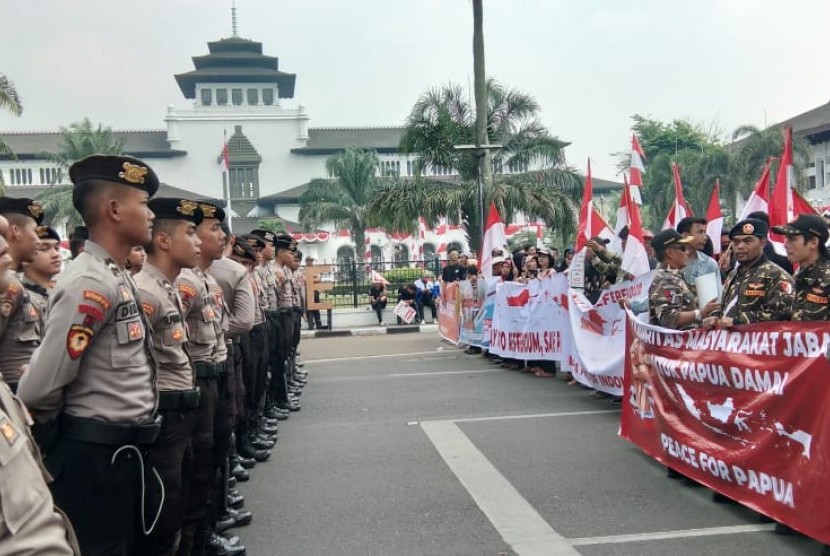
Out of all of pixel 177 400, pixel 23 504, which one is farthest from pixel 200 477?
pixel 23 504

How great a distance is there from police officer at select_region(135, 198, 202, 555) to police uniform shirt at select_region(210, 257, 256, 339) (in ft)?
7.18

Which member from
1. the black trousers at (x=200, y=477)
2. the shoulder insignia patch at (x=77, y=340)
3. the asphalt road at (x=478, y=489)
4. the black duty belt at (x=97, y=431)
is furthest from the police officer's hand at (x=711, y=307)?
the shoulder insignia patch at (x=77, y=340)

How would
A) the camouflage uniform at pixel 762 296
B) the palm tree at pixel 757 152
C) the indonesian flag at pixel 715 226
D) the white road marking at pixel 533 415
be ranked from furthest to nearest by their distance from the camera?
the palm tree at pixel 757 152, the indonesian flag at pixel 715 226, the white road marking at pixel 533 415, the camouflage uniform at pixel 762 296

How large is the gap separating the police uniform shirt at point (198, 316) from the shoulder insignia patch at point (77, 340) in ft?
4.88

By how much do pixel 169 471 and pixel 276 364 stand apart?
6.23 meters

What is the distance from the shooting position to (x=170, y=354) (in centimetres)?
404

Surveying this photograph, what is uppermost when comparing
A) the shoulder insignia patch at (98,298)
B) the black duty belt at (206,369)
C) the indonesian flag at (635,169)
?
the indonesian flag at (635,169)

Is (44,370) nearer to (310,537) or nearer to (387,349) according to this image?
(310,537)

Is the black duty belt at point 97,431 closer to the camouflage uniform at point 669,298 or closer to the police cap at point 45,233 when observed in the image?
the police cap at point 45,233

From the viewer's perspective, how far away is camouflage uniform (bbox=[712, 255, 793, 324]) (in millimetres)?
5695

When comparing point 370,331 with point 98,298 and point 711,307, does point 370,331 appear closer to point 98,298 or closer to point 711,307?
point 711,307

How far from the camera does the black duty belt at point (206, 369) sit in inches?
186

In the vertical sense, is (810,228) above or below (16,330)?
above

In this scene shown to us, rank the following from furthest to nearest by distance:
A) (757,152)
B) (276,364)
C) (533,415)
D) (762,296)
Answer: (757,152)
(276,364)
(533,415)
(762,296)
